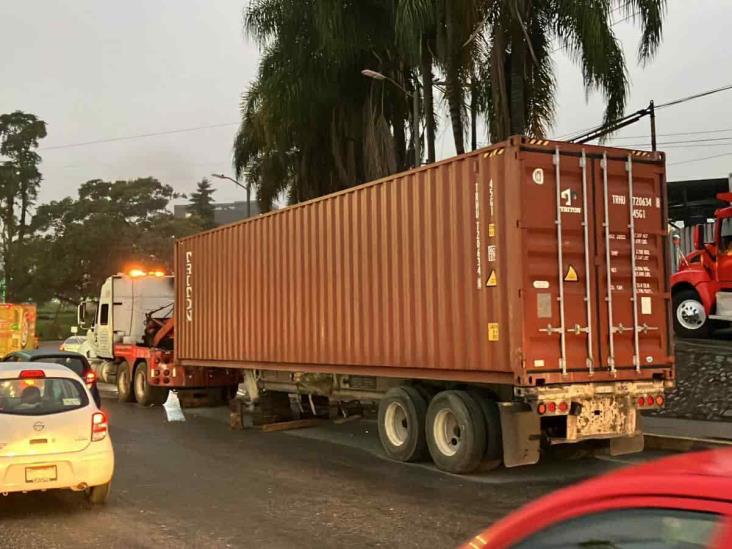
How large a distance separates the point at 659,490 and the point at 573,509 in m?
0.24

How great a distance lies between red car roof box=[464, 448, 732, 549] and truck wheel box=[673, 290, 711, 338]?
567 inches

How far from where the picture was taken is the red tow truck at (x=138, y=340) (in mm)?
16469

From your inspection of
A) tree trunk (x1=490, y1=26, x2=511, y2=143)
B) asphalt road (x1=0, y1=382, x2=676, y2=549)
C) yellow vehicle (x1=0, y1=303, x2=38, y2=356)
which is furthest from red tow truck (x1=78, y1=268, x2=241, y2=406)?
tree trunk (x1=490, y1=26, x2=511, y2=143)

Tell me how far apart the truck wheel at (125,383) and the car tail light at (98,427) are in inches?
439

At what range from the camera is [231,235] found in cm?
1390

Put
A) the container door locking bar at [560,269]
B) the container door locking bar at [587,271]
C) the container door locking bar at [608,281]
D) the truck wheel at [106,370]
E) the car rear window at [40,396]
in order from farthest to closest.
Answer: the truck wheel at [106,370] → the container door locking bar at [608,281] → the container door locking bar at [587,271] → the container door locking bar at [560,269] → the car rear window at [40,396]

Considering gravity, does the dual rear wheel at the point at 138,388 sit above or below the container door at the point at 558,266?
below

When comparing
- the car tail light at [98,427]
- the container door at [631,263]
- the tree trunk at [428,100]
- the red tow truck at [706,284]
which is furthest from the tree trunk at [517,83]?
the car tail light at [98,427]

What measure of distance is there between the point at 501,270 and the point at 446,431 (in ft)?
7.39

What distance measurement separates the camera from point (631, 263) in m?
8.75

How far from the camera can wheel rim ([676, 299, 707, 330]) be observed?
15.1m

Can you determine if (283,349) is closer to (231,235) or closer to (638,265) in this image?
(231,235)

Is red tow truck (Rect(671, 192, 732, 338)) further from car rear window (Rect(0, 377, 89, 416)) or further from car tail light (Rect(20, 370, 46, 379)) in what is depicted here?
car tail light (Rect(20, 370, 46, 379))

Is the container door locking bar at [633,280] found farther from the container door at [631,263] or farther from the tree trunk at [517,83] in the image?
the tree trunk at [517,83]
